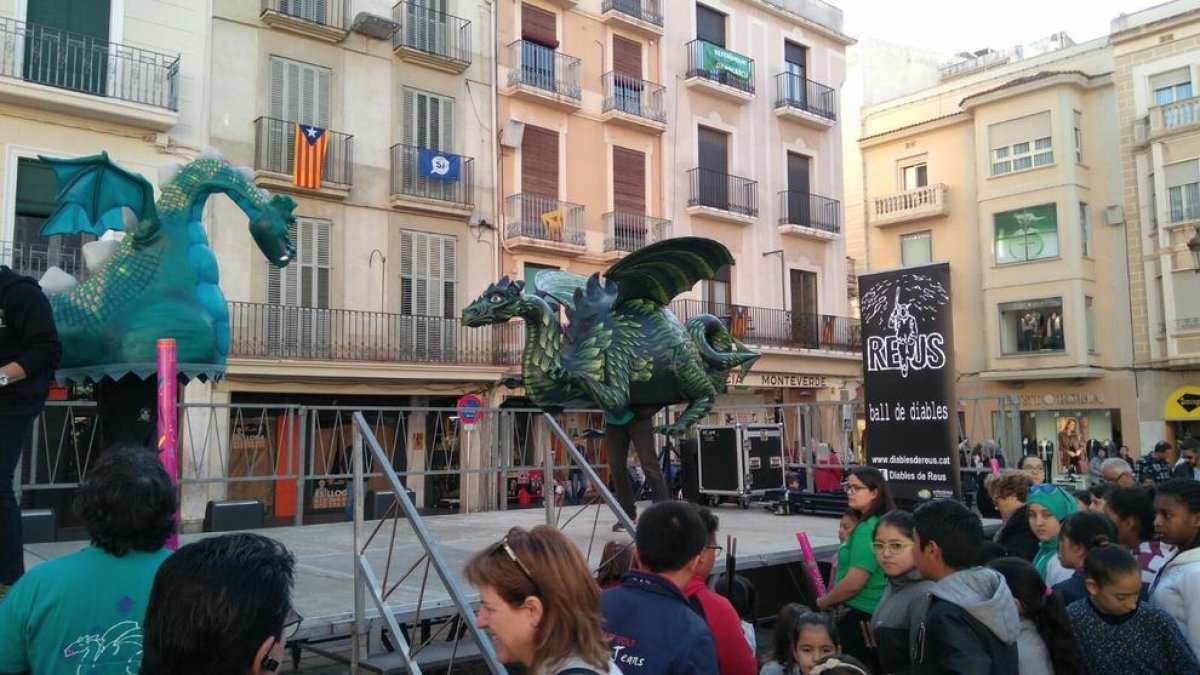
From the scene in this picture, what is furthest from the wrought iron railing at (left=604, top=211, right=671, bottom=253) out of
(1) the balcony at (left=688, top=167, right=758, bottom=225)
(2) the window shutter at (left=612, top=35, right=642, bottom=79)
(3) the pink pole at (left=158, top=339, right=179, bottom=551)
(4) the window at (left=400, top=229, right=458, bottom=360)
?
(3) the pink pole at (left=158, top=339, right=179, bottom=551)

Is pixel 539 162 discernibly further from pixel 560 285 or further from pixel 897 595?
pixel 897 595

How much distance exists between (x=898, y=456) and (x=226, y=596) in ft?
25.0

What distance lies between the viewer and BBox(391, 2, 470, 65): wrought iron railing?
18.9m

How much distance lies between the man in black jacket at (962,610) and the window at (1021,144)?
2682cm

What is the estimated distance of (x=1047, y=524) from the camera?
5.16 m

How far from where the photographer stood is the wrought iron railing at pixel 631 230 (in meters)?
21.5

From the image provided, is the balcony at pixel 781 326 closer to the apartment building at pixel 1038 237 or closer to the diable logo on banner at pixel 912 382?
the apartment building at pixel 1038 237

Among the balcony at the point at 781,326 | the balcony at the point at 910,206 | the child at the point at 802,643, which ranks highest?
the balcony at the point at 910,206

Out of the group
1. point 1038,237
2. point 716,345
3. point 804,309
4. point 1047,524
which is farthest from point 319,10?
point 1038,237

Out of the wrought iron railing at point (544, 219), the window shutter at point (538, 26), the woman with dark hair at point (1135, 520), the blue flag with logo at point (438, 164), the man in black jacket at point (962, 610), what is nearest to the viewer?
the man in black jacket at point (962, 610)

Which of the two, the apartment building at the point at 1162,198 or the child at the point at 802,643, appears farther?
the apartment building at the point at 1162,198

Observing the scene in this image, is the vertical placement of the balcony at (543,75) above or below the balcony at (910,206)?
above

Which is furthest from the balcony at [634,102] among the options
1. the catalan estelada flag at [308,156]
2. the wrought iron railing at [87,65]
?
the wrought iron railing at [87,65]

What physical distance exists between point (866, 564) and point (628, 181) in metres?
18.1
